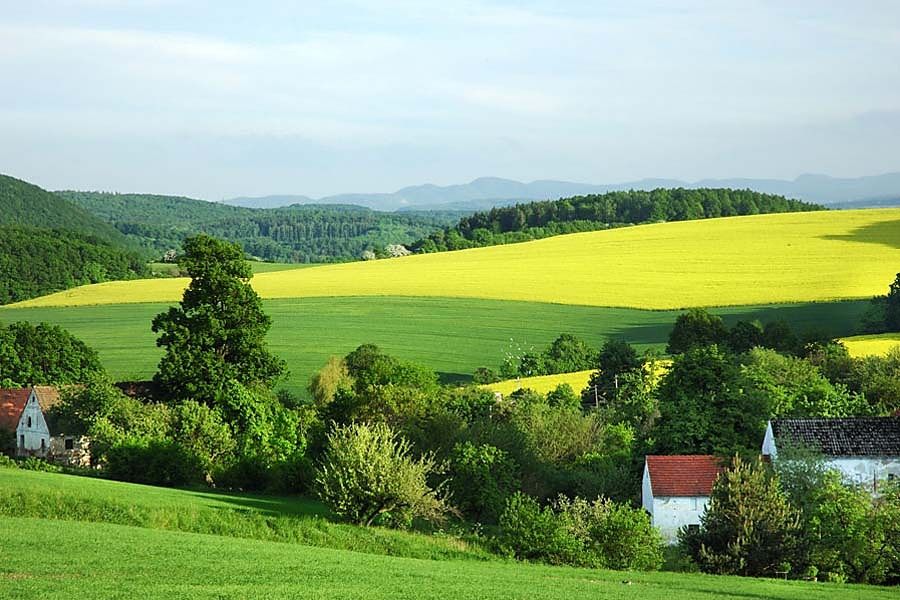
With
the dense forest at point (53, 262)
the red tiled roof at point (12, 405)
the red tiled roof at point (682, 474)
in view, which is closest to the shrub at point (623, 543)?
the red tiled roof at point (682, 474)

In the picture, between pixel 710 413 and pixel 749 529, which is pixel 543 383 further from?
pixel 749 529

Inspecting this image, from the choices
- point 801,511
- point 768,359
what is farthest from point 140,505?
point 768,359

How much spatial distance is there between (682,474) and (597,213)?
129755mm

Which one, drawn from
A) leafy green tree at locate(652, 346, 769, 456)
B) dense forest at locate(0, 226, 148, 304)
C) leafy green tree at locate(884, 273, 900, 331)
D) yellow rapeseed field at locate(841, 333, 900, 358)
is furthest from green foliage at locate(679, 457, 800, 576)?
dense forest at locate(0, 226, 148, 304)

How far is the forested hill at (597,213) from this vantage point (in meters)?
156

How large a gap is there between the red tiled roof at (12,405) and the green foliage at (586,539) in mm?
38069

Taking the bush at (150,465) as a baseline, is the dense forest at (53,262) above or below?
above

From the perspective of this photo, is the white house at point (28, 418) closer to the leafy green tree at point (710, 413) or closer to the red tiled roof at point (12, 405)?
the red tiled roof at point (12, 405)

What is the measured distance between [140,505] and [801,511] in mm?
20853

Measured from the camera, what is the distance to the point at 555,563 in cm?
3459

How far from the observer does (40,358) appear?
68.1 m

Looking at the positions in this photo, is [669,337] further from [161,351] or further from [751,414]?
[161,351]

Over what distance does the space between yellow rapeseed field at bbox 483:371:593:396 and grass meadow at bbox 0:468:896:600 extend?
29617 millimetres

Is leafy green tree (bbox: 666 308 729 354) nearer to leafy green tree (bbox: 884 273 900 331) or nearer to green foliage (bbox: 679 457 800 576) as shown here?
leafy green tree (bbox: 884 273 900 331)
